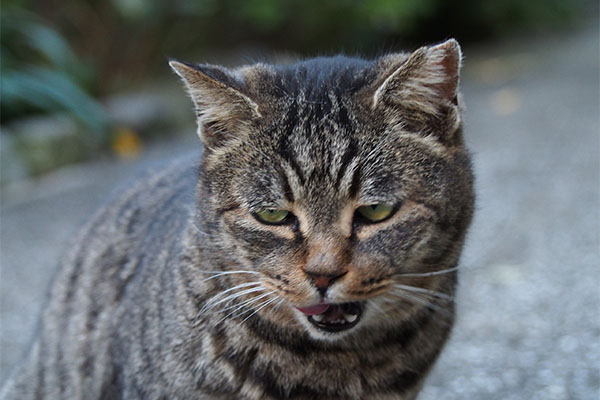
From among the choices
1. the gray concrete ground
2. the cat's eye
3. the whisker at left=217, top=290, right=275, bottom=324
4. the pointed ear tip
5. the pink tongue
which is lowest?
the gray concrete ground

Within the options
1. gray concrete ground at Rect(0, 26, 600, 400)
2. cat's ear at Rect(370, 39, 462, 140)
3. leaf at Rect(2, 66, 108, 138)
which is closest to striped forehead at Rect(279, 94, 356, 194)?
cat's ear at Rect(370, 39, 462, 140)

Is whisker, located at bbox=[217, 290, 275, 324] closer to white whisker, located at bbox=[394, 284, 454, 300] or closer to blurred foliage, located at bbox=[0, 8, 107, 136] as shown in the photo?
white whisker, located at bbox=[394, 284, 454, 300]

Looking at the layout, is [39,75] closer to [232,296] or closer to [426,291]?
[232,296]

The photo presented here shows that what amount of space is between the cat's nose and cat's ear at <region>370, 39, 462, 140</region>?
46cm

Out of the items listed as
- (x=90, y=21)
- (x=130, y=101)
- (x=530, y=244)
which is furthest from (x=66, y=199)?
(x=530, y=244)

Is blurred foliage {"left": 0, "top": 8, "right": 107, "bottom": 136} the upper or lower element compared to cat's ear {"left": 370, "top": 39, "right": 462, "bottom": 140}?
upper

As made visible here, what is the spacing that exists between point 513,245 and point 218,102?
2.51 metres

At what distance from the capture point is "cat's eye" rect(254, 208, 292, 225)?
71.2 inches

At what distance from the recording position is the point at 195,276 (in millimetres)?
2004

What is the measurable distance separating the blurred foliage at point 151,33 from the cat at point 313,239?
4030mm

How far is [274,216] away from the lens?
1.81 m

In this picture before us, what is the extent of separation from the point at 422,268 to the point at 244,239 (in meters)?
0.48

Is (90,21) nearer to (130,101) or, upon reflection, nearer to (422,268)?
(130,101)

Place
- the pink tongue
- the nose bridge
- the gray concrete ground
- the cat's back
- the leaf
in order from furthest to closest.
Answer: the leaf → the gray concrete ground → the cat's back → the pink tongue → the nose bridge
